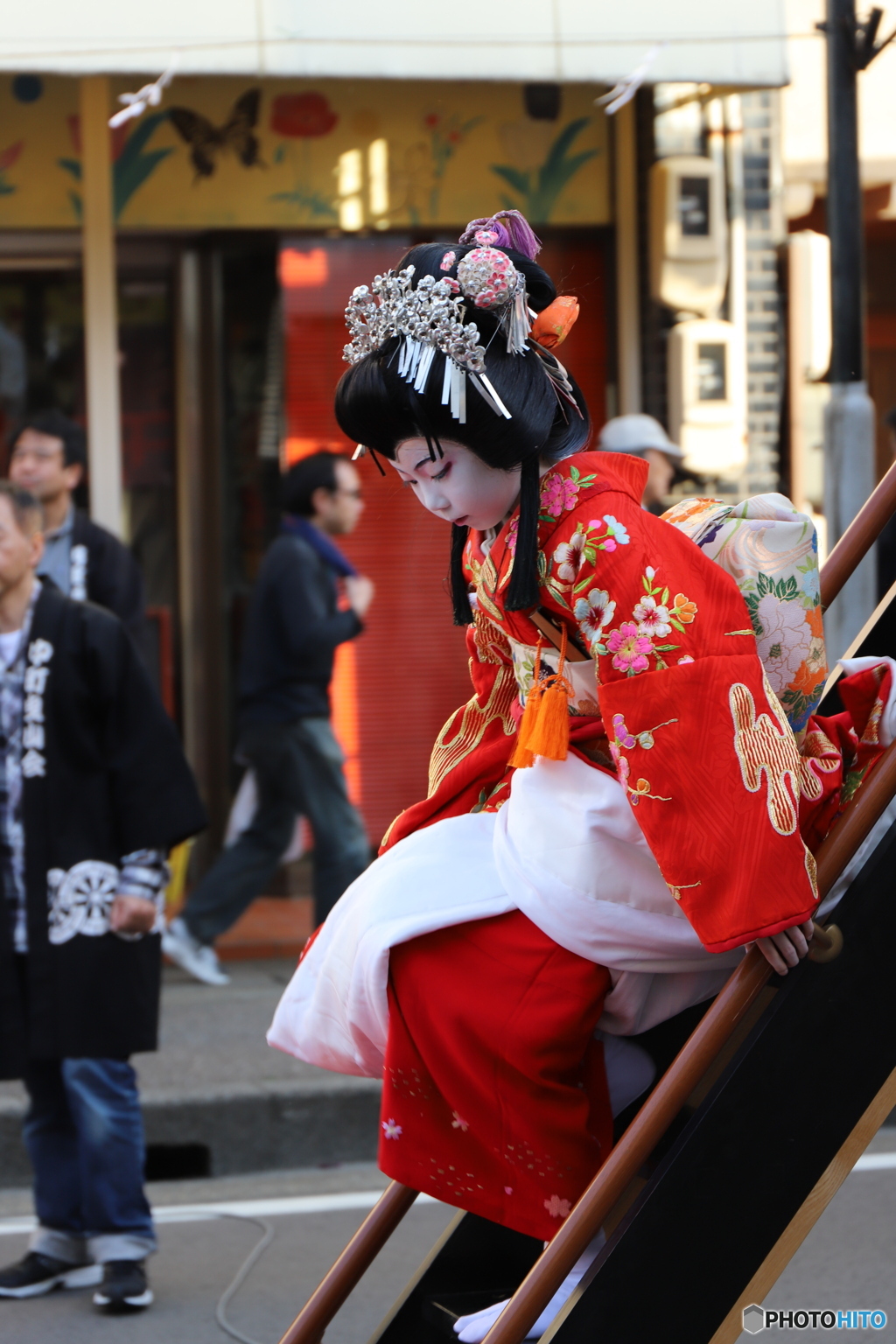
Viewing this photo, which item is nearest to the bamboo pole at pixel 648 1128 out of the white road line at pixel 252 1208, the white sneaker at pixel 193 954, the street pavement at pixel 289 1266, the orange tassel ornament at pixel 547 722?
the orange tassel ornament at pixel 547 722

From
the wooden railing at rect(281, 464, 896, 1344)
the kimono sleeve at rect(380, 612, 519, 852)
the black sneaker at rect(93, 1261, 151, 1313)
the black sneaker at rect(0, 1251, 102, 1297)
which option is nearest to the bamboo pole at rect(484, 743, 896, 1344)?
the wooden railing at rect(281, 464, 896, 1344)

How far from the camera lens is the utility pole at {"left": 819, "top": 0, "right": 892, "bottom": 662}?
5457 millimetres

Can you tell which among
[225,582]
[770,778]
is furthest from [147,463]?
[770,778]

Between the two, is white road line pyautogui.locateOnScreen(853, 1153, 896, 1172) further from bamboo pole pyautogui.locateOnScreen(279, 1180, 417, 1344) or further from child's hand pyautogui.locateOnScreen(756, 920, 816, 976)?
child's hand pyautogui.locateOnScreen(756, 920, 816, 976)

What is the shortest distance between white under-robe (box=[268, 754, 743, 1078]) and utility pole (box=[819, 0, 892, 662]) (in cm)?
340

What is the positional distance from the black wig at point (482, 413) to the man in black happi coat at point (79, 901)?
1867 millimetres

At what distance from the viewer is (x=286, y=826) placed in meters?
6.41

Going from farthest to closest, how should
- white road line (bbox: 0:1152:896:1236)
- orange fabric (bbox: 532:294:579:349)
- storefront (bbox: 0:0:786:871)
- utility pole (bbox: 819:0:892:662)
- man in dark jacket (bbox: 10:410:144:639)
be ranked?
1. storefront (bbox: 0:0:786:871)
2. man in dark jacket (bbox: 10:410:144:639)
3. utility pole (bbox: 819:0:892:662)
4. white road line (bbox: 0:1152:896:1236)
5. orange fabric (bbox: 532:294:579:349)

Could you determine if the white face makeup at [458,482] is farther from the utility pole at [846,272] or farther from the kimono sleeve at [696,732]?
the utility pole at [846,272]

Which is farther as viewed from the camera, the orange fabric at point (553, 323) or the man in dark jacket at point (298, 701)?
the man in dark jacket at point (298, 701)

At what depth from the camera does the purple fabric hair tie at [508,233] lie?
2371mm

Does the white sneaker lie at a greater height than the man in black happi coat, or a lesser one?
lesser

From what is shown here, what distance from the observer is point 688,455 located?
745cm

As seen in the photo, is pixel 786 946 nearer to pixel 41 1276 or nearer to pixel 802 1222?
pixel 802 1222
